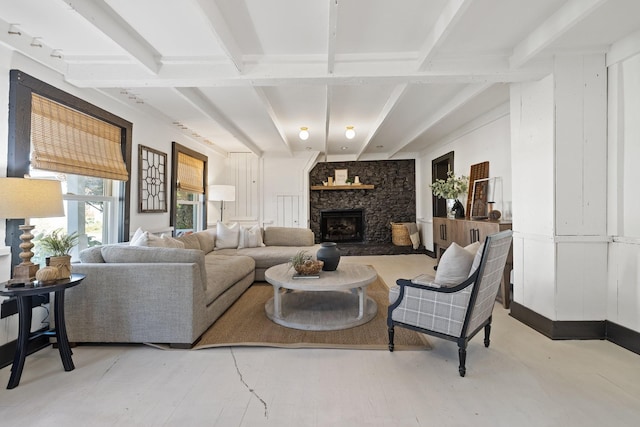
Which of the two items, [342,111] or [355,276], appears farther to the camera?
[342,111]

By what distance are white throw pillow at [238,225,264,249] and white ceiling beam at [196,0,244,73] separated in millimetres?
2825

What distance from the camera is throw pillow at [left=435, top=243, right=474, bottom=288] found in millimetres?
2152

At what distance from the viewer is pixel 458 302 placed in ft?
6.70

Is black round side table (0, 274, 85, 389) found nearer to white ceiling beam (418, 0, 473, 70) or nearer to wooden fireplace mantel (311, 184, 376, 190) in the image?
white ceiling beam (418, 0, 473, 70)

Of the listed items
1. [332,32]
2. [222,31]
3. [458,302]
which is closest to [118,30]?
[222,31]

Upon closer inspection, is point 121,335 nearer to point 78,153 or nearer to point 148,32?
point 78,153

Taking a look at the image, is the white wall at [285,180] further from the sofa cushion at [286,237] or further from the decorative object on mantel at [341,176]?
the sofa cushion at [286,237]

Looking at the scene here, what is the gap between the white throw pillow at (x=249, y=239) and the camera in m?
4.85

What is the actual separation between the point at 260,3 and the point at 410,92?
206cm

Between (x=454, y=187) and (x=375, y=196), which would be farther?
(x=375, y=196)

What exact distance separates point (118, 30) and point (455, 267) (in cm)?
292

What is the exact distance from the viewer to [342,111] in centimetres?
413

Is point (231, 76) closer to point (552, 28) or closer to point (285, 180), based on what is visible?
point (552, 28)

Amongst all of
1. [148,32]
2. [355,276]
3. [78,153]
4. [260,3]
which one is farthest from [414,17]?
[78,153]
